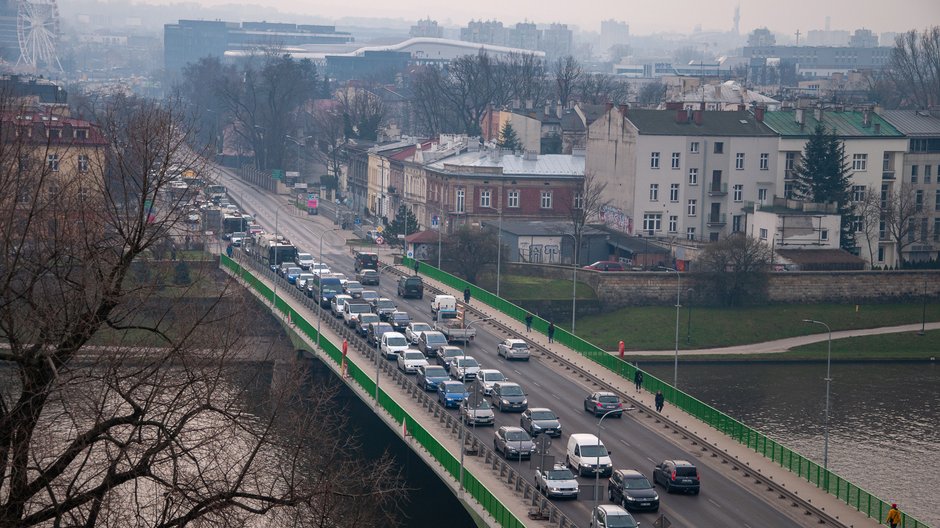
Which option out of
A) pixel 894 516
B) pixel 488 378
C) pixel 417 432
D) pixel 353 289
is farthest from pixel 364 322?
pixel 894 516

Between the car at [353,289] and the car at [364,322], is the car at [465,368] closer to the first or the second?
the car at [364,322]

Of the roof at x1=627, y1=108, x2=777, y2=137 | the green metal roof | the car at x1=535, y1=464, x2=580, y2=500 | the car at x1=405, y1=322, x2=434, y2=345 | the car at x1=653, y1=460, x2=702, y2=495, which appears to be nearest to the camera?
the car at x1=535, y1=464, x2=580, y2=500

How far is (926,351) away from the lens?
263ft

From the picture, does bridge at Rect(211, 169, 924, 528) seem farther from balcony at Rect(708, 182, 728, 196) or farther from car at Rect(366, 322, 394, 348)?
balcony at Rect(708, 182, 728, 196)

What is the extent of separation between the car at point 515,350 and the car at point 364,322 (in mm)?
6825

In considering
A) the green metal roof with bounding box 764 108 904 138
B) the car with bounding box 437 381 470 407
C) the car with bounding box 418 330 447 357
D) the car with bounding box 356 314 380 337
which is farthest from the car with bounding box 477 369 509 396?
the green metal roof with bounding box 764 108 904 138

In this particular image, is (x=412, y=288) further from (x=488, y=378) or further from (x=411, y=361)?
(x=488, y=378)

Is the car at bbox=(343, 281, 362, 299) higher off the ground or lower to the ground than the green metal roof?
lower

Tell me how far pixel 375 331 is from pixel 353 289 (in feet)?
42.4

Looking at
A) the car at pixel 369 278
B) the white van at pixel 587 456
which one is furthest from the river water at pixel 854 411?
the car at pixel 369 278

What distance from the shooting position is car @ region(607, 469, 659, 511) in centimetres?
3762

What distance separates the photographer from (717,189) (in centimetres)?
9444

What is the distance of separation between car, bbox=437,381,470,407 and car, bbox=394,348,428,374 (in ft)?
15.5

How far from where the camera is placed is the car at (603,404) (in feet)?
162
